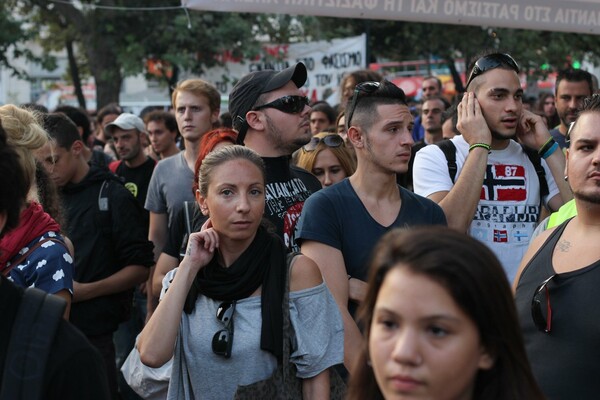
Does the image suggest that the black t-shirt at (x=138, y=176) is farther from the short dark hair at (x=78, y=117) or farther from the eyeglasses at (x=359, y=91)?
the eyeglasses at (x=359, y=91)

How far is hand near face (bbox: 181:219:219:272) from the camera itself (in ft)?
12.5

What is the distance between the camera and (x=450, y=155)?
518 centimetres

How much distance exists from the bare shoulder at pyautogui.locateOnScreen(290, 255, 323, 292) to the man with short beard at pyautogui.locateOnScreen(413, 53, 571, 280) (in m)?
1.23

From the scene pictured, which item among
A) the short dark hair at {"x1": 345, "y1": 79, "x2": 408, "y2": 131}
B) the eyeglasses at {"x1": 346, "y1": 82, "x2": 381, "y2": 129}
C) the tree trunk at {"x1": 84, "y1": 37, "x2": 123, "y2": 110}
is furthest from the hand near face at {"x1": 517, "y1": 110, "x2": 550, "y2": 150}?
the tree trunk at {"x1": 84, "y1": 37, "x2": 123, "y2": 110}

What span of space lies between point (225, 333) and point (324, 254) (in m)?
0.66

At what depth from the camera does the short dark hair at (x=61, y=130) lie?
575cm

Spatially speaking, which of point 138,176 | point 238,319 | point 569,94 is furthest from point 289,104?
point 138,176

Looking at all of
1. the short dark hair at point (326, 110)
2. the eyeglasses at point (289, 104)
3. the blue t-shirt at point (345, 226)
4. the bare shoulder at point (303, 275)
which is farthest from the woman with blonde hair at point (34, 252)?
the short dark hair at point (326, 110)

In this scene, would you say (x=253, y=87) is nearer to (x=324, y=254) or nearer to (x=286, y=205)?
(x=286, y=205)

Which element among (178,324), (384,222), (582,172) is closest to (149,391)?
(178,324)

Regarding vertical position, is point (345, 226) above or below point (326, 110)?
below

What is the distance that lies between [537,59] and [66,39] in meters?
11.2

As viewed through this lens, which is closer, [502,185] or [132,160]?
[502,185]

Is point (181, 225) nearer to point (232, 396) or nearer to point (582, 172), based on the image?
point (232, 396)
